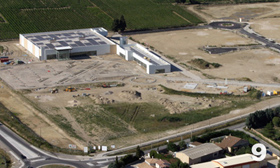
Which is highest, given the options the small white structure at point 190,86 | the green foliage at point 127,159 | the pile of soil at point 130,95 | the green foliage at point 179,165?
the small white structure at point 190,86

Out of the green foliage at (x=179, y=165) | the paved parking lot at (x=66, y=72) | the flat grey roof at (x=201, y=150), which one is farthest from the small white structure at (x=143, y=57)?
the green foliage at (x=179, y=165)

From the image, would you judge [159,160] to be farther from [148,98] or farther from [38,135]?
[148,98]

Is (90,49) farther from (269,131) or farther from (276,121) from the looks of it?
(269,131)

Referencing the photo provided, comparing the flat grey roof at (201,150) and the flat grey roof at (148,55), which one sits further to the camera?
the flat grey roof at (148,55)

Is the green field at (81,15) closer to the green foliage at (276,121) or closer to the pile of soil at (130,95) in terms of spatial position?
the pile of soil at (130,95)

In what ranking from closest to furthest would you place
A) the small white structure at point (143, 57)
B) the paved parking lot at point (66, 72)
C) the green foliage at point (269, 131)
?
1. the green foliage at point (269, 131)
2. the paved parking lot at point (66, 72)
3. the small white structure at point (143, 57)

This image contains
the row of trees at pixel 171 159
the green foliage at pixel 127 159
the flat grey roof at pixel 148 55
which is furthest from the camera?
the flat grey roof at pixel 148 55
